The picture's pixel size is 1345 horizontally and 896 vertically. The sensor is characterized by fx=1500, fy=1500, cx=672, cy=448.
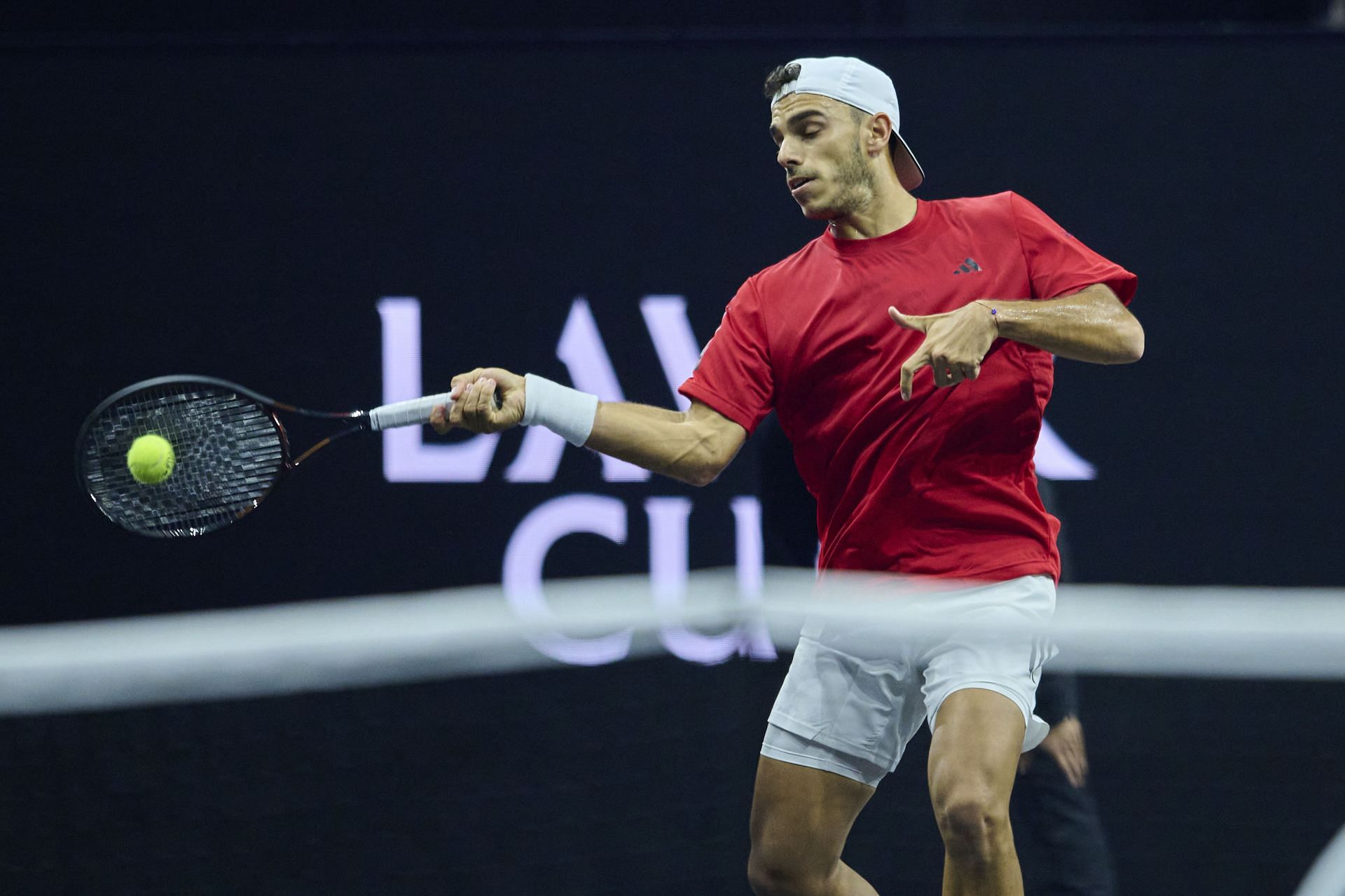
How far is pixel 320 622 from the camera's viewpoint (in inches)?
68.4

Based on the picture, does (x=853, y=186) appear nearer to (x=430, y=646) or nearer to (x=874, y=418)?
(x=874, y=418)

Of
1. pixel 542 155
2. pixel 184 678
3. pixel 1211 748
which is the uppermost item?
pixel 542 155

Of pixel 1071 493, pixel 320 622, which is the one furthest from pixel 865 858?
pixel 320 622

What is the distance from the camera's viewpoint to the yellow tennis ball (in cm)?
241

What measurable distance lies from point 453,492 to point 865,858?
1274mm

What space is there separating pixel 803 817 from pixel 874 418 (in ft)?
2.07

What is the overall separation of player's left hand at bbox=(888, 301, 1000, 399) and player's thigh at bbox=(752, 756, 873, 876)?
25.3 inches

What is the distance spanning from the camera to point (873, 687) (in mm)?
2334

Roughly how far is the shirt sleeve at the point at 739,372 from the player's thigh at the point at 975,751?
23.3 inches

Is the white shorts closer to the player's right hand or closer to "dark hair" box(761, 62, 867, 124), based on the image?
the player's right hand

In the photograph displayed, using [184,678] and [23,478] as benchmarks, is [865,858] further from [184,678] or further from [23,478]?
[23,478]

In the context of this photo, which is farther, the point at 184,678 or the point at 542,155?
the point at 542,155

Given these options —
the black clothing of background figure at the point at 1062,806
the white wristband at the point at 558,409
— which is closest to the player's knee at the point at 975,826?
the black clothing of background figure at the point at 1062,806

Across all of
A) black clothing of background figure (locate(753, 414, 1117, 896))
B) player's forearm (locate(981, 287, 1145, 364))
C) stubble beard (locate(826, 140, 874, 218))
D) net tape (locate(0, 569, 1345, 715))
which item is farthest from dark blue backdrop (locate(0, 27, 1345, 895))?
net tape (locate(0, 569, 1345, 715))
